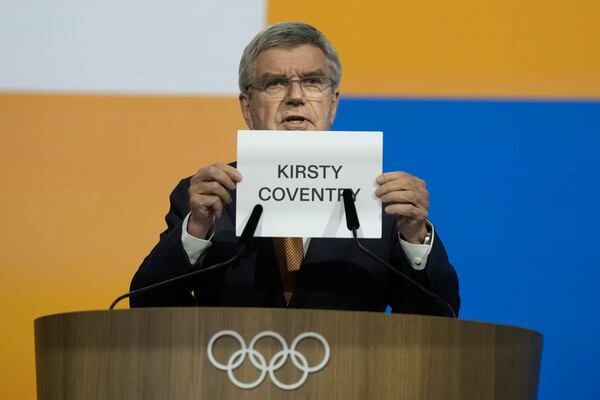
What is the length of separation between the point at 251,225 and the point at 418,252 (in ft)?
0.98

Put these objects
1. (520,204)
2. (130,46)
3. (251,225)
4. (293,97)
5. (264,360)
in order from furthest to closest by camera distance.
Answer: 1. (130,46)
2. (520,204)
3. (293,97)
4. (251,225)
5. (264,360)

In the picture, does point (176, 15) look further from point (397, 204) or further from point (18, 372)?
point (397, 204)

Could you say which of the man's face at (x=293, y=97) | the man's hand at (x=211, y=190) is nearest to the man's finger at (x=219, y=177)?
the man's hand at (x=211, y=190)

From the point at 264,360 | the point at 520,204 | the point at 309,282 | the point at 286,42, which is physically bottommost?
the point at 264,360

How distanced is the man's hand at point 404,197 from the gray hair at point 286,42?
0.52 m

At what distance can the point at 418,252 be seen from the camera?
1.74m

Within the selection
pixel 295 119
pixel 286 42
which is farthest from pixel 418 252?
pixel 286 42

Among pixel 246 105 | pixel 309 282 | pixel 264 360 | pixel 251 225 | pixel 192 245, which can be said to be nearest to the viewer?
pixel 264 360

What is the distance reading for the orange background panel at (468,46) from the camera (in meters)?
2.53

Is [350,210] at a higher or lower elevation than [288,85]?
lower

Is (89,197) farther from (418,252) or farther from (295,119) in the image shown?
(418,252)

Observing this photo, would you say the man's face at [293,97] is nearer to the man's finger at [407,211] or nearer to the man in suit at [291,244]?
the man in suit at [291,244]

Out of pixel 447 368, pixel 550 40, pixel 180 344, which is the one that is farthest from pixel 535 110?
pixel 180 344

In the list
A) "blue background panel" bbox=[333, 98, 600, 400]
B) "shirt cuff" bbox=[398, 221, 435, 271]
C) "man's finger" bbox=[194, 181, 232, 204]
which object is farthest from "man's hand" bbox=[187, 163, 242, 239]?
"blue background panel" bbox=[333, 98, 600, 400]
